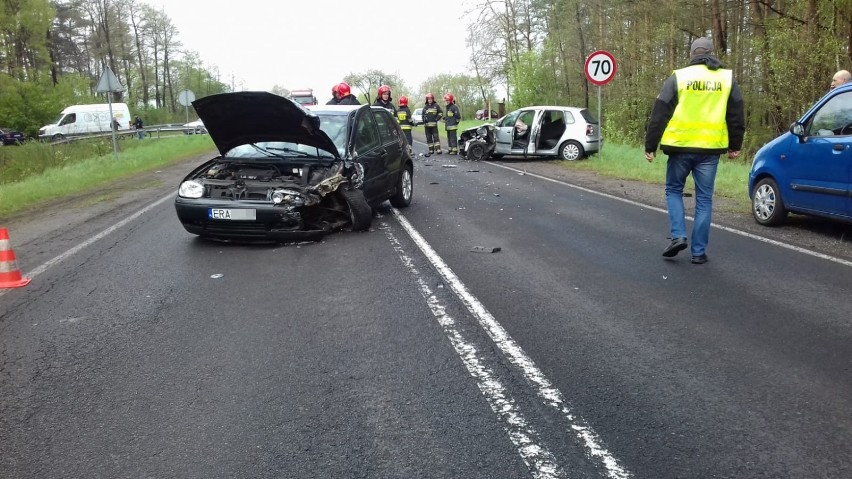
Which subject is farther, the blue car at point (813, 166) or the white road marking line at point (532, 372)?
the blue car at point (813, 166)

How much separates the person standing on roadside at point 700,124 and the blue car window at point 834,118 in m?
1.75

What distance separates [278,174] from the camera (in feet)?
26.1

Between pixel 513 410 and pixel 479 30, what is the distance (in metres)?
43.5

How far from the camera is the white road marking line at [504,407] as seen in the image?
286 centimetres

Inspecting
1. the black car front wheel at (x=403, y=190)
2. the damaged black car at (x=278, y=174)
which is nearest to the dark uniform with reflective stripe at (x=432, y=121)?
the black car front wheel at (x=403, y=190)

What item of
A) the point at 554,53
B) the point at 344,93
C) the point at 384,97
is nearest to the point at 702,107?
the point at 344,93

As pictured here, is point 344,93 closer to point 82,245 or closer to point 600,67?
point 600,67

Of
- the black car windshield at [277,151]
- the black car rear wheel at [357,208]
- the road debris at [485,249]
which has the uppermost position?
the black car windshield at [277,151]

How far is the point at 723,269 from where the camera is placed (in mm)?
6145

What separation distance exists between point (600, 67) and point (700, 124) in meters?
11.4

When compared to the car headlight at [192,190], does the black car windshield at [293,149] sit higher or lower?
higher

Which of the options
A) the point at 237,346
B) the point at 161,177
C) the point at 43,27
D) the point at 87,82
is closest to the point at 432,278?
the point at 237,346

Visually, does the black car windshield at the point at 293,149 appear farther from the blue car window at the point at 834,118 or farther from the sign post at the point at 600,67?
the sign post at the point at 600,67

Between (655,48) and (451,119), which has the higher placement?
(655,48)
